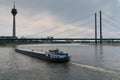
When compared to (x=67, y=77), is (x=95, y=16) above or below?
above

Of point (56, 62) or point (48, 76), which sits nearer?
point (48, 76)

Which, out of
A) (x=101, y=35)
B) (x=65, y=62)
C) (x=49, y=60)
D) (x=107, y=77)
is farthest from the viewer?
(x=101, y=35)

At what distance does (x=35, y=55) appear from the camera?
6881 cm

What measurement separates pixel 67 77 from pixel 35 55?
34.7 metres

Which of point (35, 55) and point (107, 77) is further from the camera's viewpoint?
point (35, 55)

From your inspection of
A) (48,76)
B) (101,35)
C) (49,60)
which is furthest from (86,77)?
(101,35)

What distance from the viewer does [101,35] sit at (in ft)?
486

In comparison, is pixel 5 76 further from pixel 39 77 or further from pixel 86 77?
pixel 86 77

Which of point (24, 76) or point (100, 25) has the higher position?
point (100, 25)

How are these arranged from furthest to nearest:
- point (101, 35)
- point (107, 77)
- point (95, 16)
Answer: point (95, 16) → point (101, 35) → point (107, 77)

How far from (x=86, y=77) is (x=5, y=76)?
9171 mm

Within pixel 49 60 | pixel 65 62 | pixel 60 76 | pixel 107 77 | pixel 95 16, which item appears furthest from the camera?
pixel 95 16

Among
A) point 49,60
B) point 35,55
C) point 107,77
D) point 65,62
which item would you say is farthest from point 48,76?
point 35,55

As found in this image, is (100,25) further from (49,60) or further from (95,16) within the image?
(49,60)
